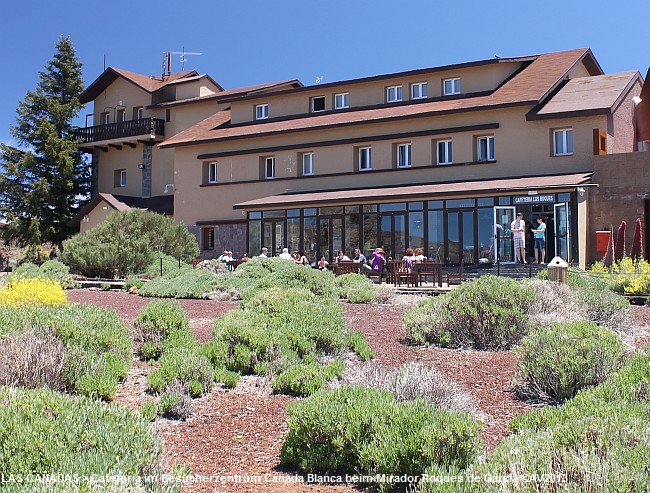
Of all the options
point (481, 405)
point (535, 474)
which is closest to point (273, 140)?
point (481, 405)

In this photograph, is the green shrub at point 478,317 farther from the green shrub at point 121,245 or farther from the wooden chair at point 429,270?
the green shrub at point 121,245

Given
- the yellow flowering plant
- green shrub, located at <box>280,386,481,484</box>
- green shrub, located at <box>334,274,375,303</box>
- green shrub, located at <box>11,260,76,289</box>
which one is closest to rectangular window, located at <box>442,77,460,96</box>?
green shrub, located at <box>334,274,375,303</box>

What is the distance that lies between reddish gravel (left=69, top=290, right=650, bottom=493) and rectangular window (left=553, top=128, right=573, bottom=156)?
53.3 ft

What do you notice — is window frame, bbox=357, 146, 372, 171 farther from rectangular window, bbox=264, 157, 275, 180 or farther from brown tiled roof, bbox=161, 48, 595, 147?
rectangular window, bbox=264, 157, 275, 180

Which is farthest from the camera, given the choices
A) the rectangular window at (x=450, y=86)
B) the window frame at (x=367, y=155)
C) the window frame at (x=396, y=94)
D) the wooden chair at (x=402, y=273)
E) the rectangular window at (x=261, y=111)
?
the rectangular window at (x=261, y=111)

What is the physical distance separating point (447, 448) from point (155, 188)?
35382 millimetres

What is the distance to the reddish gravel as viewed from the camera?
483 cm

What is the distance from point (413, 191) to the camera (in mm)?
24719

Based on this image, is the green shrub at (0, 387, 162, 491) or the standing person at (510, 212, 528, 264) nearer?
the green shrub at (0, 387, 162, 491)

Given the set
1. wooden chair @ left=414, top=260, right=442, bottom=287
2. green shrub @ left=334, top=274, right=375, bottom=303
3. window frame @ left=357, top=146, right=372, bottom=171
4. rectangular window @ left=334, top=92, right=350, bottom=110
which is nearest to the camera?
green shrub @ left=334, top=274, right=375, bottom=303

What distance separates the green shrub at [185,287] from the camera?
49.3ft

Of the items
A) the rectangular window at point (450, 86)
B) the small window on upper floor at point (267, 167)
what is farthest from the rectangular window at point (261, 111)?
the rectangular window at point (450, 86)

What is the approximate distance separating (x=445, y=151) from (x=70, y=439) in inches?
937

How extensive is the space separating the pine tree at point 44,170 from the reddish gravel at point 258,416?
32.1 metres
